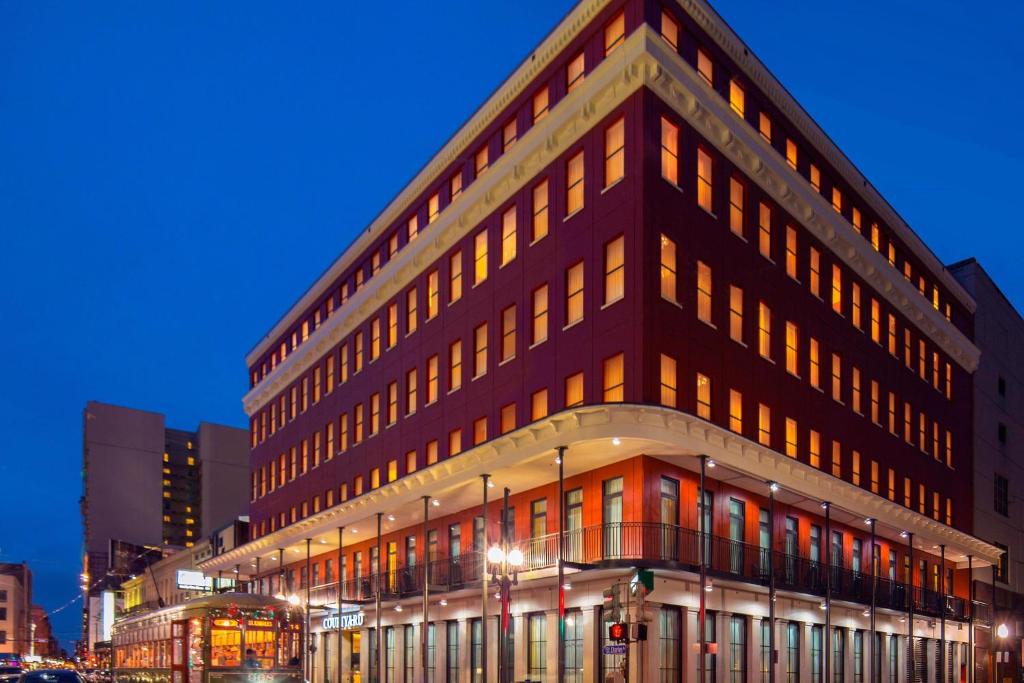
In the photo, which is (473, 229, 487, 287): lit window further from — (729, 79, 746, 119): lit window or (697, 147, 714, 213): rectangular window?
(729, 79, 746, 119): lit window

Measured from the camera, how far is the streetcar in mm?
30984

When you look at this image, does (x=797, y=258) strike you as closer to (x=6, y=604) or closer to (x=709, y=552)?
(x=709, y=552)

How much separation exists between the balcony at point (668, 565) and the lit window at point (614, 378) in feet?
14.6

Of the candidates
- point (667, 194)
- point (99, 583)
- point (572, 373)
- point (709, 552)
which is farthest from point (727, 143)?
point (99, 583)

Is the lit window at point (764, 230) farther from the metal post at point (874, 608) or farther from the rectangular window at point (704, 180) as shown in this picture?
the metal post at point (874, 608)

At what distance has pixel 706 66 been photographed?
41719 millimetres

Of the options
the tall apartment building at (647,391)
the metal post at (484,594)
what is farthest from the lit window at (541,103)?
the metal post at (484,594)

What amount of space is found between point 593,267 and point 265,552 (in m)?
37.1

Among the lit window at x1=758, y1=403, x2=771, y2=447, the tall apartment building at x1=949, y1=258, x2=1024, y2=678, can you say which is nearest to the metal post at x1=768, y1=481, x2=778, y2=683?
the lit window at x1=758, y1=403, x2=771, y2=447

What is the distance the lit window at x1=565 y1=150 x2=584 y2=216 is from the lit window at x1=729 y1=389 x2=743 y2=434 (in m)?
9.14

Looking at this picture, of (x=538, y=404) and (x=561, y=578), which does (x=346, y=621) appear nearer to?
(x=538, y=404)

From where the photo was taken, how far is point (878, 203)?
55281 mm

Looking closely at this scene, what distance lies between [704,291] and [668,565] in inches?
420

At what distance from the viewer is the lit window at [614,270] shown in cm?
3703
